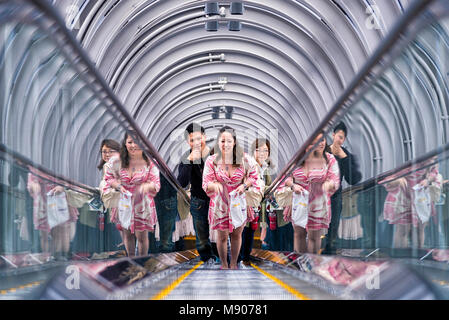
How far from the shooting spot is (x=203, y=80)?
27828mm

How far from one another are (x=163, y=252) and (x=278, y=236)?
1813 mm

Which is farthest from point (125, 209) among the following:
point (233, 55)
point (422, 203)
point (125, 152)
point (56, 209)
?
point (233, 55)

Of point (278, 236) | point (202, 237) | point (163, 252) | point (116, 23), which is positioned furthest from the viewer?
point (116, 23)

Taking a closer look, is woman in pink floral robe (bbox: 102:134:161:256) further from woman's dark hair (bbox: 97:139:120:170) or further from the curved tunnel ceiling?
the curved tunnel ceiling

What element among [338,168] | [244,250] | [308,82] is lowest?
[244,250]

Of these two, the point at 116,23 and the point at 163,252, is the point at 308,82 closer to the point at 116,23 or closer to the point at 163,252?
the point at 116,23

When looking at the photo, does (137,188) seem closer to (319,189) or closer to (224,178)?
(319,189)

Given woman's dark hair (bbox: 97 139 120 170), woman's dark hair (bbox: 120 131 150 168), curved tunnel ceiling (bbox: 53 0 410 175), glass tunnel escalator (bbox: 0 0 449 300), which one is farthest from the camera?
curved tunnel ceiling (bbox: 53 0 410 175)

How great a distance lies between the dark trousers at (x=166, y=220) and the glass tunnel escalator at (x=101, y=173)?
8.24ft

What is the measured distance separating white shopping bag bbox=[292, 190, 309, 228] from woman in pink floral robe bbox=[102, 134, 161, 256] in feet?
5.06

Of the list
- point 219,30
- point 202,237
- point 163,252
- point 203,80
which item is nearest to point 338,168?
point 163,252

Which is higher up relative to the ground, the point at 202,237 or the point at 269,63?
the point at 269,63

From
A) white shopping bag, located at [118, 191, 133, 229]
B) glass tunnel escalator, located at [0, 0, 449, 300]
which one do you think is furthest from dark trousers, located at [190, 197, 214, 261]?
glass tunnel escalator, located at [0, 0, 449, 300]

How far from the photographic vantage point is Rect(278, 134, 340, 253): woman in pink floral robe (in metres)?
6.27
